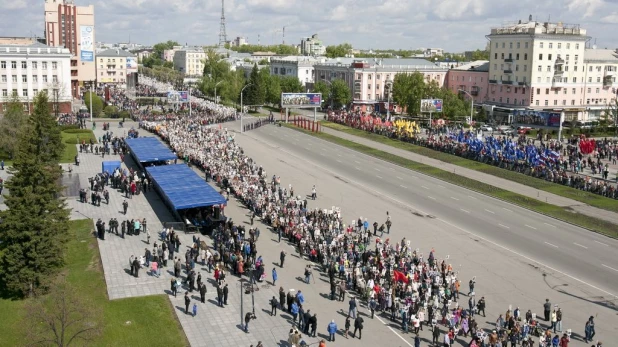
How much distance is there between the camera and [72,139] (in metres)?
71.1

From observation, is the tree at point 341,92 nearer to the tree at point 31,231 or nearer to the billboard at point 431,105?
the billboard at point 431,105

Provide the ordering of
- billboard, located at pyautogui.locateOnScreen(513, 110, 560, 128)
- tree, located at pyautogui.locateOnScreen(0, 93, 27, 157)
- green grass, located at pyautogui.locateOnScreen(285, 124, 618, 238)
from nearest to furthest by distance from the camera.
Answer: green grass, located at pyautogui.locateOnScreen(285, 124, 618, 238)
tree, located at pyautogui.locateOnScreen(0, 93, 27, 157)
billboard, located at pyautogui.locateOnScreen(513, 110, 560, 128)

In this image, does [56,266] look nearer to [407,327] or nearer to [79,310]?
[79,310]

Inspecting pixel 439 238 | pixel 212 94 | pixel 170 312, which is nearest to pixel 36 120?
pixel 170 312

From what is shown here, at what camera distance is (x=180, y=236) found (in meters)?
36.8

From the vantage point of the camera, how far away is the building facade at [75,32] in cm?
12900

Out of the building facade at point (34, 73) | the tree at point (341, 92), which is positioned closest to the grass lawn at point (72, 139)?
the building facade at point (34, 73)

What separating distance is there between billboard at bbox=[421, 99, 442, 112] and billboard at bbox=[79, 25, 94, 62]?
78.8m

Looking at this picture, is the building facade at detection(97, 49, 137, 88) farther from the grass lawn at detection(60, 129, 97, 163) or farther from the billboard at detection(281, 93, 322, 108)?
the grass lawn at detection(60, 129, 97, 163)

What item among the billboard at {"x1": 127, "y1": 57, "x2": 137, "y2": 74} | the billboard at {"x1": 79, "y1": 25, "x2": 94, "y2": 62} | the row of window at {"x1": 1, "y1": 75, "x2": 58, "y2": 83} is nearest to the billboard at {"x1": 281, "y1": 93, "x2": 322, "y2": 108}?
the row of window at {"x1": 1, "y1": 75, "x2": 58, "y2": 83}

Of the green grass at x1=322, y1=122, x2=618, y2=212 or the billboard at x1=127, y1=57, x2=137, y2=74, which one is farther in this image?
the billboard at x1=127, y1=57, x2=137, y2=74

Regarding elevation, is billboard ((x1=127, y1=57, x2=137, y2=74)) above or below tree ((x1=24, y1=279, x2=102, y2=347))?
above

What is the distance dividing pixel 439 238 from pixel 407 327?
13.0 m

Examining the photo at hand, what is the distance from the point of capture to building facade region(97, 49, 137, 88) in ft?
570
